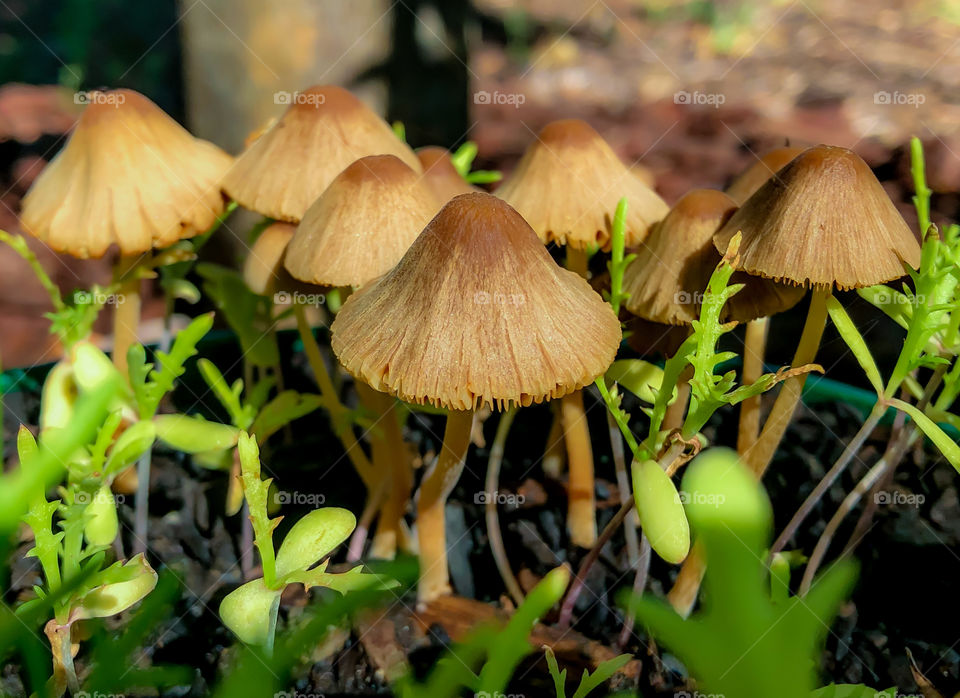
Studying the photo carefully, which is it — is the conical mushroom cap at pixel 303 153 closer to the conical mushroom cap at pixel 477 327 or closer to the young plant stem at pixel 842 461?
the conical mushroom cap at pixel 477 327

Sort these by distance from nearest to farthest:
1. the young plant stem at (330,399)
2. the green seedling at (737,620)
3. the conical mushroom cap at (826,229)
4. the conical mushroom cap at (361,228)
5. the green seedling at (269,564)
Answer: the green seedling at (737,620), the green seedling at (269,564), the conical mushroom cap at (826,229), the conical mushroom cap at (361,228), the young plant stem at (330,399)

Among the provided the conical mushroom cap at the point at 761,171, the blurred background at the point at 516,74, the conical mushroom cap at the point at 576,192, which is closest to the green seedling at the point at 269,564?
the conical mushroom cap at the point at 576,192

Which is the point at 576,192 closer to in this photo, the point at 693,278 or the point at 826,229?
the point at 693,278

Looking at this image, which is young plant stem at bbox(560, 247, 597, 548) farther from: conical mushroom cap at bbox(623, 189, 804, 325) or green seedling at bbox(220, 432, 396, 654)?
green seedling at bbox(220, 432, 396, 654)

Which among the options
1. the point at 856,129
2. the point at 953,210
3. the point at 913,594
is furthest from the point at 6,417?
the point at 856,129

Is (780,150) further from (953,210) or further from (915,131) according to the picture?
(915,131)

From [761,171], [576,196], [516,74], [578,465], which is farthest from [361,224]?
[516,74]
